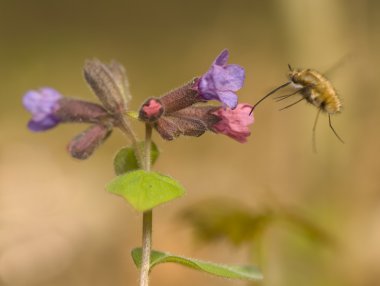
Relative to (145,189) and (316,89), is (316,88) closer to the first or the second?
(316,89)

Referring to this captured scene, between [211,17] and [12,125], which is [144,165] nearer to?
[12,125]

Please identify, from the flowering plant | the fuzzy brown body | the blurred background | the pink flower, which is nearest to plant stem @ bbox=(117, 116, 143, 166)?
the flowering plant

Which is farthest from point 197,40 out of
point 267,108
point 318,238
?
point 318,238

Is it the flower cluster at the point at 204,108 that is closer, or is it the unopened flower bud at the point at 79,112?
the flower cluster at the point at 204,108

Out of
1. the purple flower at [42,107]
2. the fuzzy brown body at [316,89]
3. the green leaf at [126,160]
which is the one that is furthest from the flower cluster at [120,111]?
the fuzzy brown body at [316,89]

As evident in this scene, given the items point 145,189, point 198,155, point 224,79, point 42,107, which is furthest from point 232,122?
point 198,155

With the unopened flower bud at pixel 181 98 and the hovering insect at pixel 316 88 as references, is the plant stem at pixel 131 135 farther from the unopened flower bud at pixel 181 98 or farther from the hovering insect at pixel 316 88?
the hovering insect at pixel 316 88

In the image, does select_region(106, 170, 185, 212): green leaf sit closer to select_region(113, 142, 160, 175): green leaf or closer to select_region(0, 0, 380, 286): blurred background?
select_region(113, 142, 160, 175): green leaf
